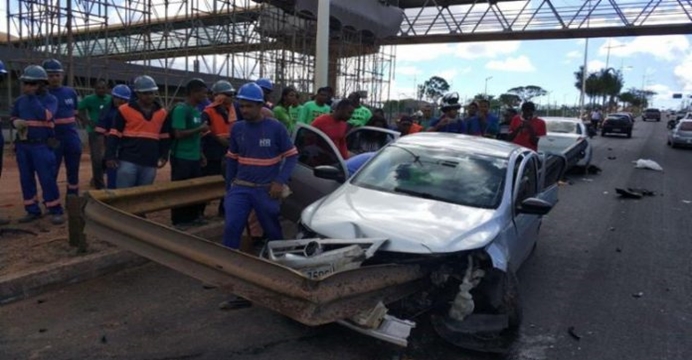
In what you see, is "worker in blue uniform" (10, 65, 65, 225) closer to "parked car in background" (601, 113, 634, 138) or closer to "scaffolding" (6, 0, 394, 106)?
"scaffolding" (6, 0, 394, 106)

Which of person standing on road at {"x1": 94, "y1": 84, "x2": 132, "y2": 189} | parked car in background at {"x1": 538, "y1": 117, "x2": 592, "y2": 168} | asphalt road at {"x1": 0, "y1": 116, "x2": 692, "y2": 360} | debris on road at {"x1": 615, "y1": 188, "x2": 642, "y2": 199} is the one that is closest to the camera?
asphalt road at {"x1": 0, "y1": 116, "x2": 692, "y2": 360}

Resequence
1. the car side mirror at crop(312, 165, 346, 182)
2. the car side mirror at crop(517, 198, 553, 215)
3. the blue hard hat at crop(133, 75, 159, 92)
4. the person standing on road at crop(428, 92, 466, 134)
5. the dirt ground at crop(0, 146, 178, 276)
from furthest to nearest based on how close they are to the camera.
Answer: the person standing on road at crop(428, 92, 466, 134)
the blue hard hat at crop(133, 75, 159, 92)
the car side mirror at crop(312, 165, 346, 182)
the dirt ground at crop(0, 146, 178, 276)
the car side mirror at crop(517, 198, 553, 215)

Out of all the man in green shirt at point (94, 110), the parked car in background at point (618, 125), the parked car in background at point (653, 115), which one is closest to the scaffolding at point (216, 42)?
the man in green shirt at point (94, 110)

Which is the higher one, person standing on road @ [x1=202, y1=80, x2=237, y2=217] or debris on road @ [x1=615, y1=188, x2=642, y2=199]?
person standing on road @ [x1=202, y1=80, x2=237, y2=217]

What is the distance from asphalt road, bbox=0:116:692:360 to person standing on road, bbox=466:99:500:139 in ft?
10.6

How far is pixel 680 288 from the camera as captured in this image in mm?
5930

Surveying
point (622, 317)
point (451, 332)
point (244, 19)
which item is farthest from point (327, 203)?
point (244, 19)

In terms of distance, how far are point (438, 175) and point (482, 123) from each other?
510 centimetres

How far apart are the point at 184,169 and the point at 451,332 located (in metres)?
3.95

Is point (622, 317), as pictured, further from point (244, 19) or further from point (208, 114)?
point (244, 19)

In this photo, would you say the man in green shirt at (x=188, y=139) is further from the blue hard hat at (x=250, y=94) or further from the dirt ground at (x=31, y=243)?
the blue hard hat at (x=250, y=94)

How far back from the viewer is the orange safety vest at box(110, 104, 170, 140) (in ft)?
19.9

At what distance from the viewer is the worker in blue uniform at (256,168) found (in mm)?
5004

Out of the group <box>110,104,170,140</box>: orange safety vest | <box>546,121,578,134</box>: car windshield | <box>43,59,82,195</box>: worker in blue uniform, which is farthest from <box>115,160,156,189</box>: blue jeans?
<box>546,121,578,134</box>: car windshield
